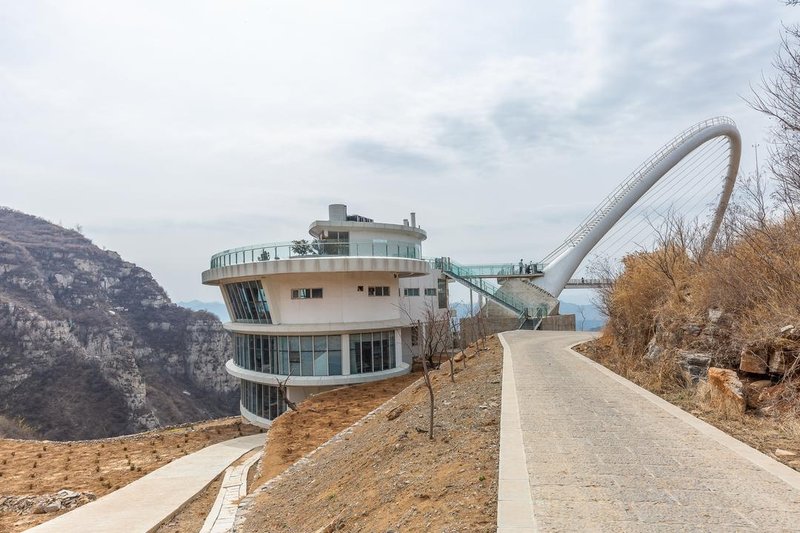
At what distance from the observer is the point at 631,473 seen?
5.39 meters

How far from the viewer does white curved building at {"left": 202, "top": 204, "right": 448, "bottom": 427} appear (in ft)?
75.4

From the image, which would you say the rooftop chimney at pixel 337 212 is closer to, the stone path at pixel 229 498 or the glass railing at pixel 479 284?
the glass railing at pixel 479 284

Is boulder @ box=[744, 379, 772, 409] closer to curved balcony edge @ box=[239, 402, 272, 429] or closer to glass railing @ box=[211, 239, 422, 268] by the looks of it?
glass railing @ box=[211, 239, 422, 268]

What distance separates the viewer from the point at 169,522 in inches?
435

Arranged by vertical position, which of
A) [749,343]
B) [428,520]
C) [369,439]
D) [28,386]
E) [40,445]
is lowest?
[28,386]

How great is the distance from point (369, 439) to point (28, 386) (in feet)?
271

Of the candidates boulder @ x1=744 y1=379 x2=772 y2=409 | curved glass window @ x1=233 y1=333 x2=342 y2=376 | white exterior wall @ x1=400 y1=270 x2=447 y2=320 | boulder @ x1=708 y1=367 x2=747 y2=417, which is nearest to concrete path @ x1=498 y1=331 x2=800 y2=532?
boulder @ x1=708 y1=367 x2=747 y2=417

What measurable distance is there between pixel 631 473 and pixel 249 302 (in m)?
23.0

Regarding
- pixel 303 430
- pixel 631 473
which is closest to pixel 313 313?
pixel 303 430

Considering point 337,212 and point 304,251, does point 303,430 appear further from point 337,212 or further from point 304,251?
point 337,212

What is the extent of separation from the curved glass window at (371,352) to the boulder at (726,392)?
17.6m

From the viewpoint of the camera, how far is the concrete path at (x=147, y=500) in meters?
10.5

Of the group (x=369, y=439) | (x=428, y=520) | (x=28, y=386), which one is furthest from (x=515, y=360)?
(x=28, y=386)

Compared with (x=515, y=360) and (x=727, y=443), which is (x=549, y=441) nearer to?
(x=727, y=443)
